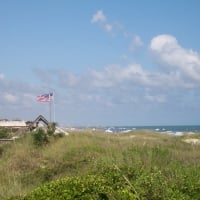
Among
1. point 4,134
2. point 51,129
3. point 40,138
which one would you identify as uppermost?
point 51,129

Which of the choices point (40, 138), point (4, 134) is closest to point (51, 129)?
point (40, 138)

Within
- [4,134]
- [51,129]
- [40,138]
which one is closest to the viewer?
[40,138]

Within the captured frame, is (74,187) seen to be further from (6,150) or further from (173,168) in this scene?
(6,150)

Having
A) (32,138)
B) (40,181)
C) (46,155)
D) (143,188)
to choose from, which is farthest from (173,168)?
(32,138)

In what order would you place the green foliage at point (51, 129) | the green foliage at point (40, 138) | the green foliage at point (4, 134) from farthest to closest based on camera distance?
the green foliage at point (4, 134) < the green foliage at point (51, 129) < the green foliage at point (40, 138)

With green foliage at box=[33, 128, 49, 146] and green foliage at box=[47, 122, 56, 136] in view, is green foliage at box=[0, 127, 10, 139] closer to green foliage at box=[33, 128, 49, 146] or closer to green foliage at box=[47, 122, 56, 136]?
green foliage at box=[47, 122, 56, 136]

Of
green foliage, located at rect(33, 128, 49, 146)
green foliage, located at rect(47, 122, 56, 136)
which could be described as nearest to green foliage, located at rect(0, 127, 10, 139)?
green foliage, located at rect(47, 122, 56, 136)

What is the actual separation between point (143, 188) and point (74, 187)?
3.90ft

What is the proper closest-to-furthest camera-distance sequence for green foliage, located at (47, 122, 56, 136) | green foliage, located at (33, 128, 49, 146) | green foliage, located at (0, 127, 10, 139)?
green foliage, located at (33, 128, 49, 146), green foliage, located at (47, 122, 56, 136), green foliage, located at (0, 127, 10, 139)

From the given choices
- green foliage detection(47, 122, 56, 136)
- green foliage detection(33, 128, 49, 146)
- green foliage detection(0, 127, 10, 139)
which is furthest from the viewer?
green foliage detection(0, 127, 10, 139)

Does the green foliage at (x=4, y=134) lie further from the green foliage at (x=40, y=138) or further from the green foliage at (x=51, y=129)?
the green foliage at (x=40, y=138)

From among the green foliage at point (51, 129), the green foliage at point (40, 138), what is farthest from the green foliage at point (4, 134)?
the green foliage at point (40, 138)

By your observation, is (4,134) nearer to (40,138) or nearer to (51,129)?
(51,129)

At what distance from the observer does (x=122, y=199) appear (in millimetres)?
7730
